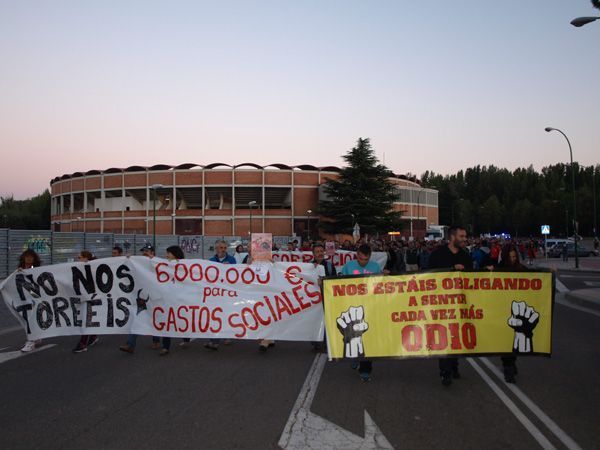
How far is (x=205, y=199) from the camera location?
81.1 m

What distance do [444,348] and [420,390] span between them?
618 millimetres

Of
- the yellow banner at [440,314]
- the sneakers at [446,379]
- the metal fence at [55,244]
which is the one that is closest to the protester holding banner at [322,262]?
the yellow banner at [440,314]

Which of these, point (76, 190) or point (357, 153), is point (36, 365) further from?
Result: point (76, 190)

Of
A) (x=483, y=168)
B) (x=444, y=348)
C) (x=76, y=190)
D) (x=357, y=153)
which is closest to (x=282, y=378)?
(x=444, y=348)

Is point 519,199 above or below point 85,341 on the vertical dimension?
above

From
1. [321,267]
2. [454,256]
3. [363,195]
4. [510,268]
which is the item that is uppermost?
[363,195]

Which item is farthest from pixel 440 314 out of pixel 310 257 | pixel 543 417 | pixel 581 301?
pixel 310 257

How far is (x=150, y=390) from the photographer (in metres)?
6.51

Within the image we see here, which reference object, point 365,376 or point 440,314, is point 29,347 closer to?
point 365,376

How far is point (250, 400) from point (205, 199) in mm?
76427

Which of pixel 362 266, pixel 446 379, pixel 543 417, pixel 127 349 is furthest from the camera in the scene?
pixel 127 349

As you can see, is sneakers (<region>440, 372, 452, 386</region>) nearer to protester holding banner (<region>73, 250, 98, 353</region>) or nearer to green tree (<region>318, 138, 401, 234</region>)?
Result: protester holding banner (<region>73, 250, 98, 353</region>)

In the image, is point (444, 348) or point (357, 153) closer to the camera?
point (444, 348)

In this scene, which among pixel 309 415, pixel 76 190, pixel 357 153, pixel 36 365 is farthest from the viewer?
pixel 76 190
